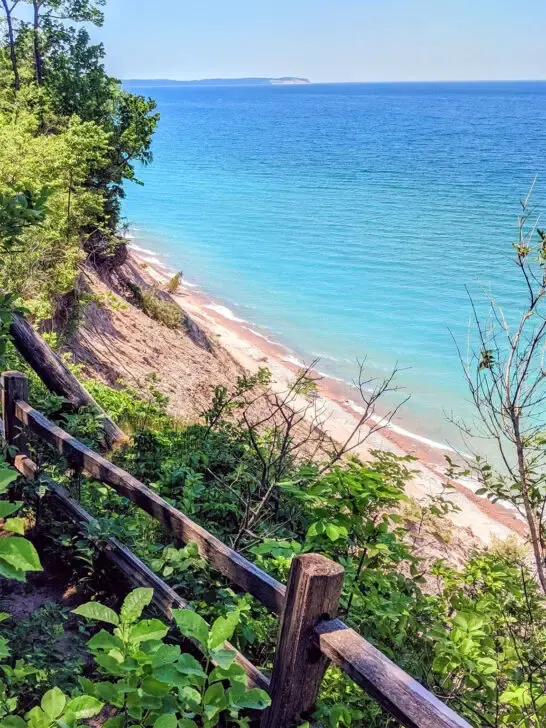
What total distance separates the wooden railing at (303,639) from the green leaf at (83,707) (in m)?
0.78

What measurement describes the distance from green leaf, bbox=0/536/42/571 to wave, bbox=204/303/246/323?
25.7 metres

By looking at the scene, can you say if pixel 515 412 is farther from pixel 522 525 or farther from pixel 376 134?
pixel 376 134

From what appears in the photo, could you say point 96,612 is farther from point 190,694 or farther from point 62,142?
point 62,142

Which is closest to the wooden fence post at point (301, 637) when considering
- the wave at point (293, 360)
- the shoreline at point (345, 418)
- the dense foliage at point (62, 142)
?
the shoreline at point (345, 418)

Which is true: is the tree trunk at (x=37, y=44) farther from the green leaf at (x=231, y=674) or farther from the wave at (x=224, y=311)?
the green leaf at (x=231, y=674)

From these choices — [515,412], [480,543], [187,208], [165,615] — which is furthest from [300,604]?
[187,208]

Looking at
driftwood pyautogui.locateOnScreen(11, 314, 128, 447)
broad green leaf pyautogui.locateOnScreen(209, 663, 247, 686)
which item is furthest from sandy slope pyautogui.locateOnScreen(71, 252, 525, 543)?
broad green leaf pyautogui.locateOnScreen(209, 663, 247, 686)

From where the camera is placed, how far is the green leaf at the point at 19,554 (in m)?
1.50

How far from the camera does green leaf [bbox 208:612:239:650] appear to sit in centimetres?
185

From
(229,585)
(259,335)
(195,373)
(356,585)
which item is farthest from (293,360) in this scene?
(356,585)

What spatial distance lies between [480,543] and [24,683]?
10719 millimetres

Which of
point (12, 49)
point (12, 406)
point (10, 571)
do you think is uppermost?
point (12, 49)

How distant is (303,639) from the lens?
2.26 metres

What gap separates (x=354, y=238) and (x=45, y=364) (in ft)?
123
